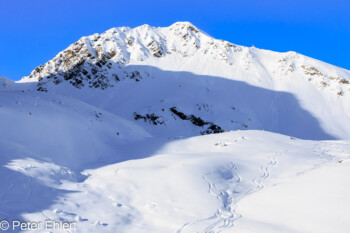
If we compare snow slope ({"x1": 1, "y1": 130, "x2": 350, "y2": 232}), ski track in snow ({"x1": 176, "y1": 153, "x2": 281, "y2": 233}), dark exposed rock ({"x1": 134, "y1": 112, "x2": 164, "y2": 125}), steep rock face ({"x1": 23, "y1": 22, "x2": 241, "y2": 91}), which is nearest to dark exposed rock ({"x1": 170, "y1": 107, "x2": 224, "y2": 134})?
dark exposed rock ({"x1": 134, "y1": 112, "x2": 164, "y2": 125})

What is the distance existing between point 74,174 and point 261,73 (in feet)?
148

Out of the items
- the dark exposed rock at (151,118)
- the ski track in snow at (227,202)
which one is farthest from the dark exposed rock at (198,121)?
the ski track in snow at (227,202)

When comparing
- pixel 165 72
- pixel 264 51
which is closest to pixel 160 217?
pixel 165 72

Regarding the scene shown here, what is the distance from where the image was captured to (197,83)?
43969mm

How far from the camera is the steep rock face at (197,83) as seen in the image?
36750 millimetres

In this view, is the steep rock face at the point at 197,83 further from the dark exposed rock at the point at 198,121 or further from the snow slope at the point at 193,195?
the snow slope at the point at 193,195

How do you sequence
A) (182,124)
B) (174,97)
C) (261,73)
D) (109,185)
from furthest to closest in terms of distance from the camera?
1. (261,73)
2. (174,97)
3. (182,124)
4. (109,185)

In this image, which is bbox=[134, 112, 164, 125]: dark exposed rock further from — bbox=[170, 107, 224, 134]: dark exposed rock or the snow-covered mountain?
bbox=[170, 107, 224, 134]: dark exposed rock

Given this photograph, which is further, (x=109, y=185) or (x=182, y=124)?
(x=182, y=124)

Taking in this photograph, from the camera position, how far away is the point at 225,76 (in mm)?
46719

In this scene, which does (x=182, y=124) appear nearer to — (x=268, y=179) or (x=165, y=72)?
(x=165, y=72)

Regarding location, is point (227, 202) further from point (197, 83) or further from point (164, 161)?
point (197, 83)

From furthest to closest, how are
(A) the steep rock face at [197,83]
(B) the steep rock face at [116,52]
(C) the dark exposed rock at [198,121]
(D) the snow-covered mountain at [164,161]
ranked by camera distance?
(B) the steep rock face at [116,52]
(A) the steep rock face at [197,83]
(C) the dark exposed rock at [198,121]
(D) the snow-covered mountain at [164,161]

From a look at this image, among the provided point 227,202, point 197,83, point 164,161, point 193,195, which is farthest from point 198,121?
point 227,202
